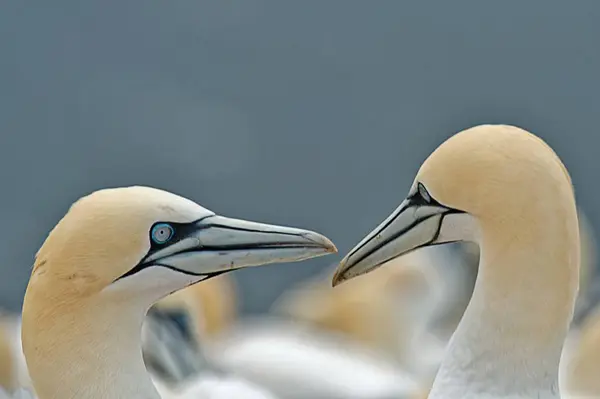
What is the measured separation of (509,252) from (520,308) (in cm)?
12

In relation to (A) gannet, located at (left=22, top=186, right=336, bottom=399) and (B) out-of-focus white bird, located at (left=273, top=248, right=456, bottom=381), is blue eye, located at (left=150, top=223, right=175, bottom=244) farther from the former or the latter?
(B) out-of-focus white bird, located at (left=273, top=248, right=456, bottom=381)

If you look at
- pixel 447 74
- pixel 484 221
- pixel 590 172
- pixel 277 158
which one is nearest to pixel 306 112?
pixel 277 158

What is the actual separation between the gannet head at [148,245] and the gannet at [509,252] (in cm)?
32

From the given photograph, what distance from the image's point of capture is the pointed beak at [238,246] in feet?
9.86

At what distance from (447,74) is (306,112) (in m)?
0.77

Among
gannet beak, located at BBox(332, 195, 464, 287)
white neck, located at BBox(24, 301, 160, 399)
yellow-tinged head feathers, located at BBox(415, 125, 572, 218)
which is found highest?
yellow-tinged head feathers, located at BBox(415, 125, 572, 218)

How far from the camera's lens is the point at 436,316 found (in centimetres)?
645

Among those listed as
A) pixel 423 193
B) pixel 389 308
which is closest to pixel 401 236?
pixel 423 193

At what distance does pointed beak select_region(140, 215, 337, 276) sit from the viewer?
3004mm

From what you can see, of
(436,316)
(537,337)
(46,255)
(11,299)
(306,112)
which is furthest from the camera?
(306,112)

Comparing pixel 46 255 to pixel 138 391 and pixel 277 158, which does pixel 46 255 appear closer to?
pixel 138 391

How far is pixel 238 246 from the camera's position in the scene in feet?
9.91

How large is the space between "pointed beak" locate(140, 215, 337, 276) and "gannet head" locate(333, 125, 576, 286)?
0.28 m

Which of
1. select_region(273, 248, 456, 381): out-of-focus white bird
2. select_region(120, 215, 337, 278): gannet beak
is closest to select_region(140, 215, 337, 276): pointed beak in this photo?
select_region(120, 215, 337, 278): gannet beak
